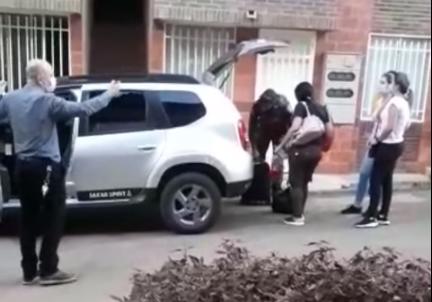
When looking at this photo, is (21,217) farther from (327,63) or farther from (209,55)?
(327,63)

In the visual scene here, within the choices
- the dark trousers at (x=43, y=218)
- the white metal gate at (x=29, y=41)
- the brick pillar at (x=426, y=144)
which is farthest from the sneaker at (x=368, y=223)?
the white metal gate at (x=29, y=41)

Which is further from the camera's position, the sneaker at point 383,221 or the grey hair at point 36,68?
the sneaker at point 383,221

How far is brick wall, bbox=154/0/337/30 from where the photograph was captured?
2.31 metres

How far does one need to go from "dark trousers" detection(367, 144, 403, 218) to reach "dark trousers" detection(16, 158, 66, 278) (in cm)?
162

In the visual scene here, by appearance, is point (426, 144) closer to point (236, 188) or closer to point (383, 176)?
point (383, 176)

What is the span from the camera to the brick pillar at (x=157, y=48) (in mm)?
2170

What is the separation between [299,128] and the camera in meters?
3.51

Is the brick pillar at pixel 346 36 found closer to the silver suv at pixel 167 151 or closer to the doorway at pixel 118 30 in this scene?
the silver suv at pixel 167 151

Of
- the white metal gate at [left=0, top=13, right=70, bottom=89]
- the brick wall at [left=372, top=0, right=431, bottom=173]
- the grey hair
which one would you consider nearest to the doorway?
the white metal gate at [left=0, top=13, right=70, bottom=89]

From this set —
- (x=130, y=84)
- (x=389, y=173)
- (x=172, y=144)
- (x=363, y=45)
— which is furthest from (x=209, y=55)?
(x=389, y=173)

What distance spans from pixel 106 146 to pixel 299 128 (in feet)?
3.36

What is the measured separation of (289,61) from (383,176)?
3.25ft

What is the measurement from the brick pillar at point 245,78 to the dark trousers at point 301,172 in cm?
36

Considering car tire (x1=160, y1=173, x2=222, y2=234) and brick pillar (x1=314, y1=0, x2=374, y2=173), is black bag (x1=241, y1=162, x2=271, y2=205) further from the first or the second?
brick pillar (x1=314, y1=0, x2=374, y2=173)
